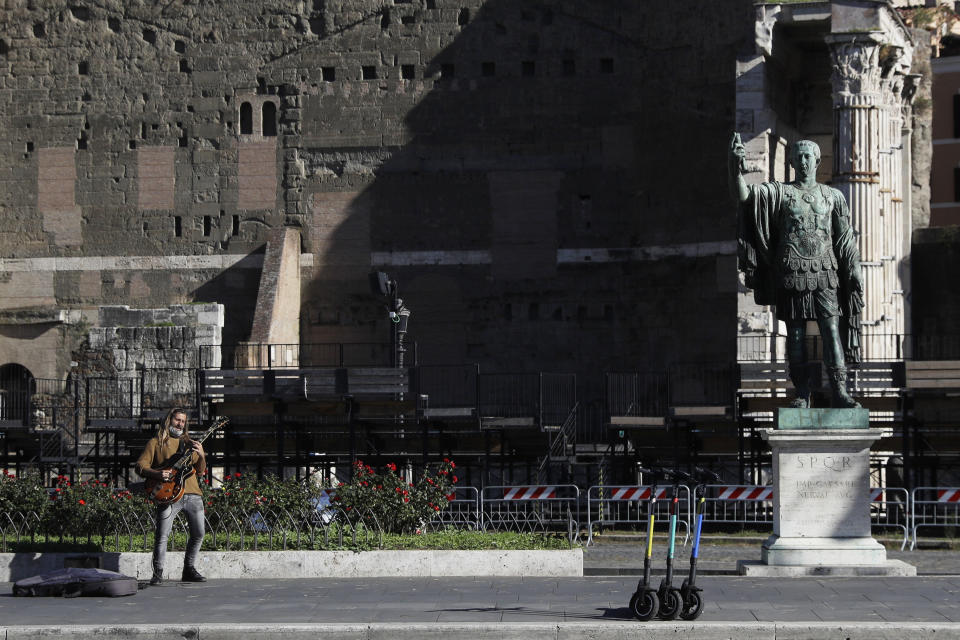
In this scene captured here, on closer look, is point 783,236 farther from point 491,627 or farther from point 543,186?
point 543,186

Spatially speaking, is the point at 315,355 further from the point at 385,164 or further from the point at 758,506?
the point at 758,506

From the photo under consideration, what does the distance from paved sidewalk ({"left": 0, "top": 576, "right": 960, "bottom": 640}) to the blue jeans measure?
27cm

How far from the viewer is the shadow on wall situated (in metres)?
37.7

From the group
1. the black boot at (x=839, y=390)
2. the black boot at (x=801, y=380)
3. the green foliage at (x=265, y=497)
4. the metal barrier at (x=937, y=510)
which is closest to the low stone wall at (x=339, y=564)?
the green foliage at (x=265, y=497)

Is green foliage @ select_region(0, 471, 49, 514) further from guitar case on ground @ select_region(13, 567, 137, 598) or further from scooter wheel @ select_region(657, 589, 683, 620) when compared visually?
scooter wheel @ select_region(657, 589, 683, 620)

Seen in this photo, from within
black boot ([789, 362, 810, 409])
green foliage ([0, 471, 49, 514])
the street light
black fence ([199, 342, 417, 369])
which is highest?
the street light

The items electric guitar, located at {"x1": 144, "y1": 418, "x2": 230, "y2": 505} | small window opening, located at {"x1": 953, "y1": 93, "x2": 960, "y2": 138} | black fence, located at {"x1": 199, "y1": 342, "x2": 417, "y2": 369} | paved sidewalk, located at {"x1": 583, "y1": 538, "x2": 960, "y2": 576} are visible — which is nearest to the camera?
electric guitar, located at {"x1": 144, "y1": 418, "x2": 230, "y2": 505}

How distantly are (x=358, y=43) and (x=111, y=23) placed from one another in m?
6.09

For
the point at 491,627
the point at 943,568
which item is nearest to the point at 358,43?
the point at 943,568

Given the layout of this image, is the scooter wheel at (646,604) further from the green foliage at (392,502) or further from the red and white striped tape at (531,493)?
the red and white striped tape at (531,493)

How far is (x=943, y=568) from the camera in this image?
59.9 feet

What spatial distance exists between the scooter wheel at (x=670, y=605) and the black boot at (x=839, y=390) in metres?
4.03

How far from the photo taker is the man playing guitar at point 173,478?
16.0 m

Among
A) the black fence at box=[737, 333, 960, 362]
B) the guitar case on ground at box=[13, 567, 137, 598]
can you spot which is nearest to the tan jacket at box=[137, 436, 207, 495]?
the guitar case on ground at box=[13, 567, 137, 598]
